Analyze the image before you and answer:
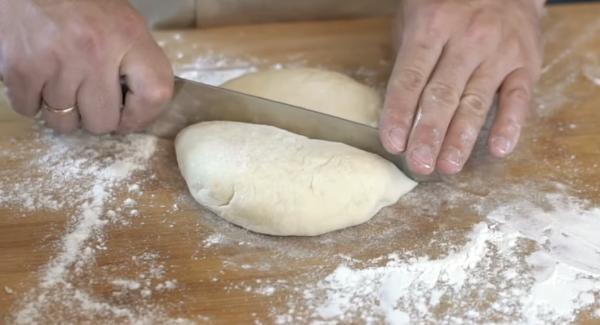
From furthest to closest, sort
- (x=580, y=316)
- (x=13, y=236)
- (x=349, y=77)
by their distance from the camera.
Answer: (x=349, y=77) → (x=13, y=236) → (x=580, y=316)

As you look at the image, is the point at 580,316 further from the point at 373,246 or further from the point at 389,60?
the point at 389,60

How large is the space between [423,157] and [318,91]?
1.01 feet

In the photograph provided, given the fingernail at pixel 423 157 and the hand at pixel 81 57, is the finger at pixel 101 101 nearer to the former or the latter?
the hand at pixel 81 57

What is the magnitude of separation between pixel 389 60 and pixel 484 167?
1.34 ft

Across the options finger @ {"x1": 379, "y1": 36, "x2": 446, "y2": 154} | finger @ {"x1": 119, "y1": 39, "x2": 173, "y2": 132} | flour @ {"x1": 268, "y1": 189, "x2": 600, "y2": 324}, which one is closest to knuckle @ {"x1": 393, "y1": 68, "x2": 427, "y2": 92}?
finger @ {"x1": 379, "y1": 36, "x2": 446, "y2": 154}

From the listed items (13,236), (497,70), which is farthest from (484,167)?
(13,236)

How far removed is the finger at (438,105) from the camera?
1.24m

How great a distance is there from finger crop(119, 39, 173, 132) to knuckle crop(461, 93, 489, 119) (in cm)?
52

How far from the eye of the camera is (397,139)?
49.6 inches

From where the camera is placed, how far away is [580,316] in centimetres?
111

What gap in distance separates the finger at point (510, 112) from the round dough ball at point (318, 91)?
0.76 ft

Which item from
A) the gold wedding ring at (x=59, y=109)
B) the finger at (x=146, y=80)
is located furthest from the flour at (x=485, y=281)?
the gold wedding ring at (x=59, y=109)

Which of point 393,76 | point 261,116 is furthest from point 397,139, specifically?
point 261,116

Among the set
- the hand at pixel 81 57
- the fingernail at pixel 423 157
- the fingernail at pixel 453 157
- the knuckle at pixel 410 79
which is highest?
the hand at pixel 81 57
